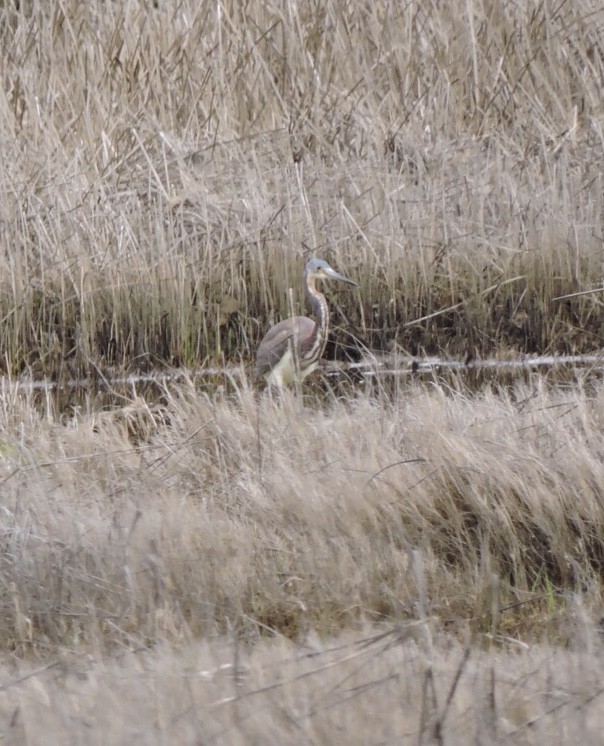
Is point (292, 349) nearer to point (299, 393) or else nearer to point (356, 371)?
point (299, 393)

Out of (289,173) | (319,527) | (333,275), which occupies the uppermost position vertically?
(289,173)

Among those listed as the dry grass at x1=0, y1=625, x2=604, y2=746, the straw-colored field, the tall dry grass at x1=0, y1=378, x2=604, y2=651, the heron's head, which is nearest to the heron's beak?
the heron's head

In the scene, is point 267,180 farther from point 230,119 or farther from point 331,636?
point 331,636

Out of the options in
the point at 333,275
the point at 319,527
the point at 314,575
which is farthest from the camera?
the point at 333,275

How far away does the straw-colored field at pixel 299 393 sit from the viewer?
236 centimetres

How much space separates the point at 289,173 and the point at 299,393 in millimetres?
2713

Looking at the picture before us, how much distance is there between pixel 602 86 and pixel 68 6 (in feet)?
11.7

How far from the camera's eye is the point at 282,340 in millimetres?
5945

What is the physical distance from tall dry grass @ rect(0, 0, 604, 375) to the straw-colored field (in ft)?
0.09

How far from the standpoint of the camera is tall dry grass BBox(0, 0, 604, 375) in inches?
276

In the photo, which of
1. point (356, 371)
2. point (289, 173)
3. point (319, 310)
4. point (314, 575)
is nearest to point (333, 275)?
point (319, 310)

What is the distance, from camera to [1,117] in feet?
25.2

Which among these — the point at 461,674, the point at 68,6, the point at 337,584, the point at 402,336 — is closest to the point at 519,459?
the point at 337,584

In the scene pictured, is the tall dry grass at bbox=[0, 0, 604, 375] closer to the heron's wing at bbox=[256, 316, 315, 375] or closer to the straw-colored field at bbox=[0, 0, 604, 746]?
the straw-colored field at bbox=[0, 0, 604, 746]
